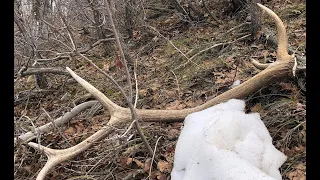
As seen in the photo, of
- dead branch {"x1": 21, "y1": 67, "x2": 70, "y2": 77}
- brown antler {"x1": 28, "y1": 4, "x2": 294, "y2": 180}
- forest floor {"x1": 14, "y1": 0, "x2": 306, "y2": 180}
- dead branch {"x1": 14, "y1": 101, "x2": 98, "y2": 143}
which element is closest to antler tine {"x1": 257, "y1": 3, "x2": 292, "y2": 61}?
brown antler {"x1": 28, "y1": 4, "x2": 294, "y2": 180}

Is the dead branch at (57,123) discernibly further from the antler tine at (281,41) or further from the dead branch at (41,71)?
the antler tine at (281,41)

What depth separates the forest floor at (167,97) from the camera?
10.8 feet

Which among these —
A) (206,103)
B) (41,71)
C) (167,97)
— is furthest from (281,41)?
(41,71)

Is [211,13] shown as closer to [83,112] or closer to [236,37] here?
[236,37]

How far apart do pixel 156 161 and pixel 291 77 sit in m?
1.58

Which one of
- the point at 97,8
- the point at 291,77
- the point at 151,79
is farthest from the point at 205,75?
the point at 97,8

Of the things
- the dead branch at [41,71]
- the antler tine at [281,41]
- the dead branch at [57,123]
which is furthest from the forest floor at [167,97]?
the dead branch at [41,71]

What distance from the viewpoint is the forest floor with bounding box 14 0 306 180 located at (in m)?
3.31

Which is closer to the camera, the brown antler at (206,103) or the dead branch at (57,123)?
the brown antler at (206,103)

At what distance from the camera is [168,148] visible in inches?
135

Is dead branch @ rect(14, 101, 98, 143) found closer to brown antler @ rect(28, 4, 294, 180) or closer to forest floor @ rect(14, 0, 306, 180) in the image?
forest floor @ rect(14, 0, 306, 180)

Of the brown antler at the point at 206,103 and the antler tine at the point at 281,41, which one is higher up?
the antler tine at the point at 281,41

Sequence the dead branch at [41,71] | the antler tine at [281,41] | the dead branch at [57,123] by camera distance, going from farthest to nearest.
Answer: the dead branch at [41,71] < the dead branch at [57,123] < the antler tine at [281,41]

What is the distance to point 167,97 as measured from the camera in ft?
16.0
